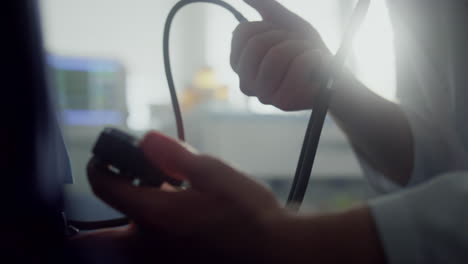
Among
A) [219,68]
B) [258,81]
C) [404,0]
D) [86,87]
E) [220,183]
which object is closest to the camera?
[220,183]

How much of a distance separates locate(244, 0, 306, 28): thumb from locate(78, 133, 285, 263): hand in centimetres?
27

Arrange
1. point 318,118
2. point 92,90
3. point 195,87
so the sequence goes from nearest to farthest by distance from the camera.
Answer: point 318,118 < point 92,90 < point 195,87

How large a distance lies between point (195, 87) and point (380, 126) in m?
1.70

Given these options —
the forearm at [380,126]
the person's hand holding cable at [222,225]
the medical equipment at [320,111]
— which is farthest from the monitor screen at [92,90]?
the person's hand holding cable at [222,225]

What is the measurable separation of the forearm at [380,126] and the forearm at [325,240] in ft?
1.01

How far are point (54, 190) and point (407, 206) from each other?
0.54 feet

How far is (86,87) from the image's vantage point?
199 cm

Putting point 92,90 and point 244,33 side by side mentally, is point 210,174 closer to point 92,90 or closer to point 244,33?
point 244,33

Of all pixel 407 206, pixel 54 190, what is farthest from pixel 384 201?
pixel 54 190

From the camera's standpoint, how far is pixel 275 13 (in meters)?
0.43

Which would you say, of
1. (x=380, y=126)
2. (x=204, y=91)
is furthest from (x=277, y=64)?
(x=204, y=91)

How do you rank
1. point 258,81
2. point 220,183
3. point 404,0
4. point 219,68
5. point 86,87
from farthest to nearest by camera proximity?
point 219,68 → point 86,87 → point 404,0 → point 258,81 → point 220,183

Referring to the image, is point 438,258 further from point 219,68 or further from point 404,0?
point 219,68

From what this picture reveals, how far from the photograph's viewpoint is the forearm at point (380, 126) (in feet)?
1.58
